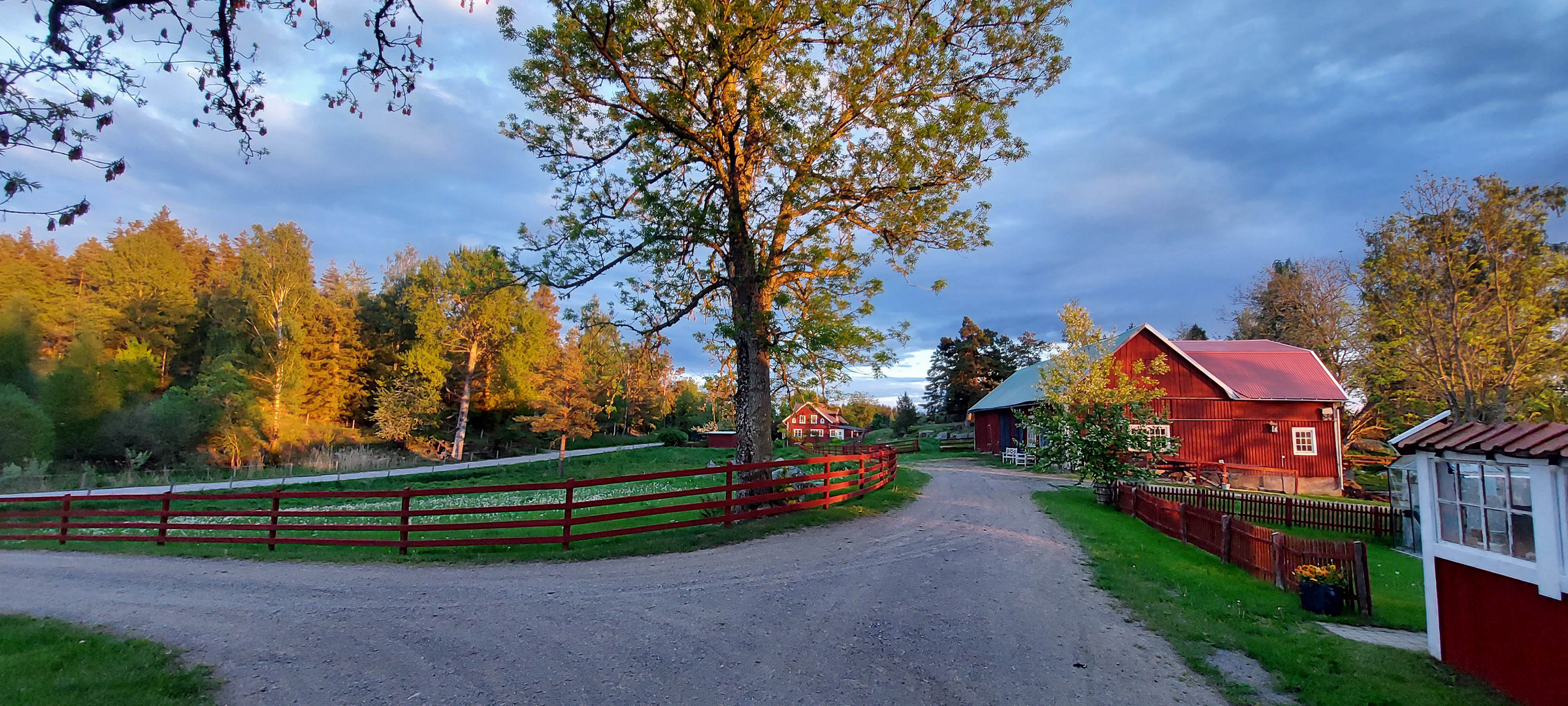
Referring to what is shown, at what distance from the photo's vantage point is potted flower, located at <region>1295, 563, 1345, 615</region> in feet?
23.5

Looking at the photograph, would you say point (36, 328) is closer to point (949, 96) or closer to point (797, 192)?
point (797, 192)

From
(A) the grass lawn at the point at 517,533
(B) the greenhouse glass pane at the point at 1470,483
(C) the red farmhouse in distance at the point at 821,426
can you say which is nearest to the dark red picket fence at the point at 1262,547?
(B) the greenhouse glass pane at the point at 1470,483

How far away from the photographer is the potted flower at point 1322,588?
282 inches

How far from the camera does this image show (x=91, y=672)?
4.68m

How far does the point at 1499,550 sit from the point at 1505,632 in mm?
633

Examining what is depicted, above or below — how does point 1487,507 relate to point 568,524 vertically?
above

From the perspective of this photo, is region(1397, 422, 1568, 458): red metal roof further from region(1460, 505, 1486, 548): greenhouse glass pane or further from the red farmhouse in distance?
the red farmhouse in distance

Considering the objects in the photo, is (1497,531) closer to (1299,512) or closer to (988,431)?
(1299,512)

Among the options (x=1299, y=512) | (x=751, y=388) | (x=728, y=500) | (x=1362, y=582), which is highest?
(x=751, y=388)

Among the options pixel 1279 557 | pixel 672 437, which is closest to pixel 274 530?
pixel 1279 557

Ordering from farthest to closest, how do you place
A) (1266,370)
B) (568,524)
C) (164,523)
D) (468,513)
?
(1266,370) < (164,523) < (468,513) < (568,524)

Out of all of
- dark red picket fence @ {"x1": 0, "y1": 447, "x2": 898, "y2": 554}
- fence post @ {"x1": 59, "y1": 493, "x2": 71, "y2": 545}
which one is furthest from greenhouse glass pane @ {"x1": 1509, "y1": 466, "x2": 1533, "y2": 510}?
fence post @ {"x1": 59, "y1": 493, "x2": 71, "y2": 545}

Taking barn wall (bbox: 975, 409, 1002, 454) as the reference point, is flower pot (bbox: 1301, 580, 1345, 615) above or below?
below

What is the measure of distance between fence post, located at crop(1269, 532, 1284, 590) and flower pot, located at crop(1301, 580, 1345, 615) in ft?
2.70
